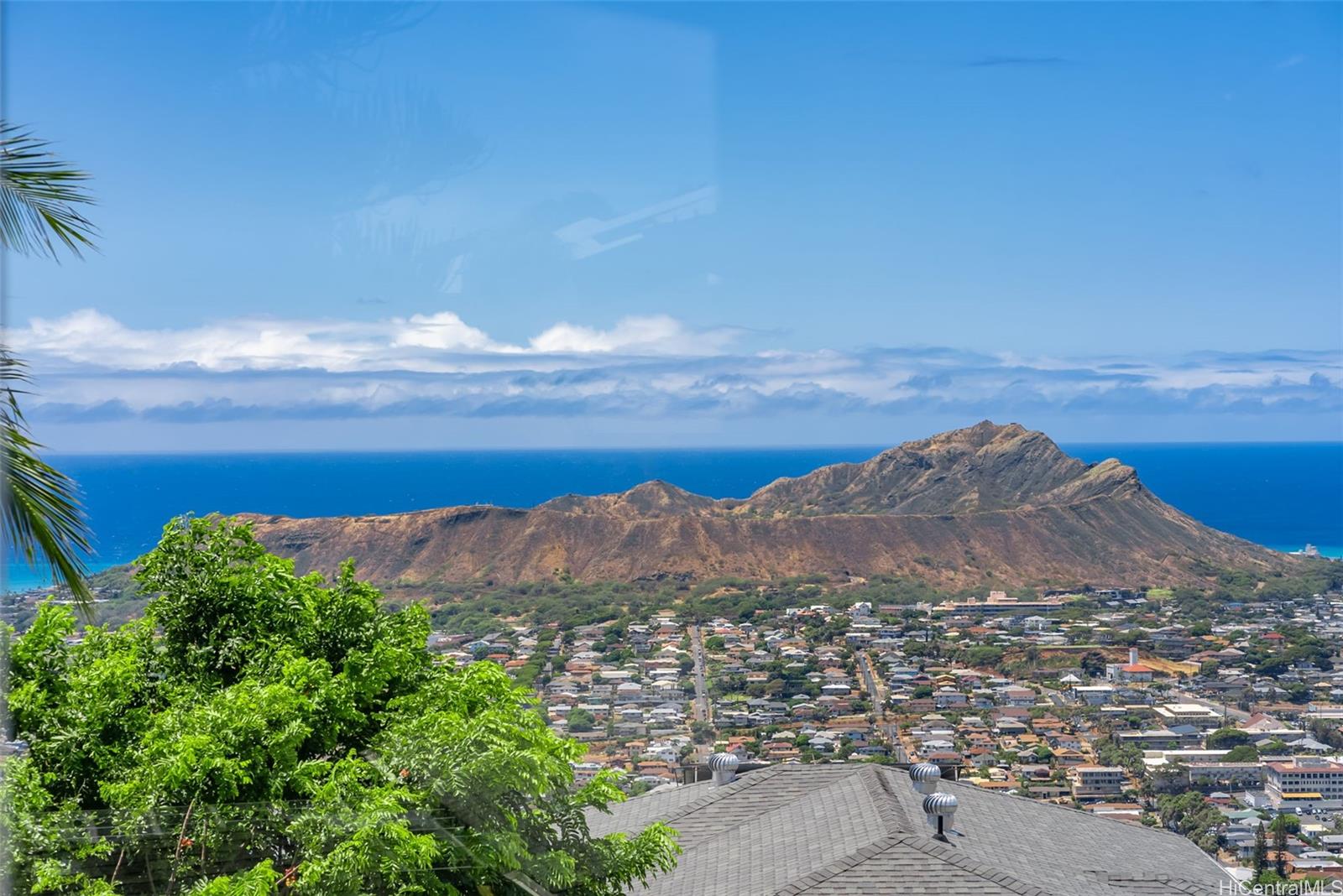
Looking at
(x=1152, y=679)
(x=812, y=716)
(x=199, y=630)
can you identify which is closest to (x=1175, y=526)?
(x=1152, y=679)

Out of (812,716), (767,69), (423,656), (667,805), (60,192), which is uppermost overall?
(767,69)

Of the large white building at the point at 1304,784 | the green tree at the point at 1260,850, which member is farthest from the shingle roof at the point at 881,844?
the large white building at the point at 1304,784

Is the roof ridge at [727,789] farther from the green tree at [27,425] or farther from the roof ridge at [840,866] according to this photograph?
the green tree at [27,425]

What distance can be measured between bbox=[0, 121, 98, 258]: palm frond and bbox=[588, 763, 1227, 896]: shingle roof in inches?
144

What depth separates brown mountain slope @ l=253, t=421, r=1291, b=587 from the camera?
21.6 m

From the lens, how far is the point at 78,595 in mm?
3711

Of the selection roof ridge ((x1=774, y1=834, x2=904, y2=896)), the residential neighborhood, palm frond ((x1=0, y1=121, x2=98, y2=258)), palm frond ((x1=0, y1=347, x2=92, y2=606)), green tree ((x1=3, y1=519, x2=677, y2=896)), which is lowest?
the residential neighborhood

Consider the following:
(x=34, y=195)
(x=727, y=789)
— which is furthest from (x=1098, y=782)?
(x=34, y=195)

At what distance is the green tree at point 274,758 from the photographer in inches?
149

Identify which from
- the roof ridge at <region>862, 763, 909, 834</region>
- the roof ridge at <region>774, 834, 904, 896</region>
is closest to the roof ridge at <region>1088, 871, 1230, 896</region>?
the roof ridge at <region>862, 763, 909, 834</region>

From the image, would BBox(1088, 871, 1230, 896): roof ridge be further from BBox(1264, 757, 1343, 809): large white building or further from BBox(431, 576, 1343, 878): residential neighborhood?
BBox(1264, 757, 1343, 809): large white building

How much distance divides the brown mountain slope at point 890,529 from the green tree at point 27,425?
597 inches

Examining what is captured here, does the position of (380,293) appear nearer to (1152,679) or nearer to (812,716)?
(812,716)

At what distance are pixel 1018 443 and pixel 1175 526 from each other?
163 inches
